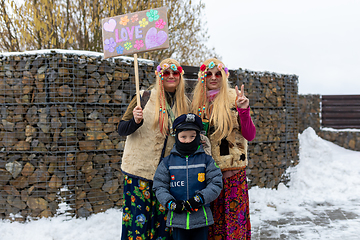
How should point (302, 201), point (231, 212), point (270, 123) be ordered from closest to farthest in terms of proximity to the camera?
point (231, 212)
point (302, 201)
point (270, 123)

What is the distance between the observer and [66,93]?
4637 millimetres

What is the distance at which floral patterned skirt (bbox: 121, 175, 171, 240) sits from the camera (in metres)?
2.57

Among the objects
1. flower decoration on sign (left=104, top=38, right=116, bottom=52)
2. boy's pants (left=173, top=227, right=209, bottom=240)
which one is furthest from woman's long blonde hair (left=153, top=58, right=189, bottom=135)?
boy's pants (left=173, top=227, right=209, bottom=240)

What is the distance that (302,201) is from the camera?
6031mm

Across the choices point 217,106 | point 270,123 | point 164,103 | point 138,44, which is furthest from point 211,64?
point 270,123

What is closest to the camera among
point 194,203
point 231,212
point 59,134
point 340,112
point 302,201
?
point 194,203

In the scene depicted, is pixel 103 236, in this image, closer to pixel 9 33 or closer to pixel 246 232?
pixel 246 232

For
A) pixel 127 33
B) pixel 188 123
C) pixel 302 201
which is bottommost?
pixel 302 201

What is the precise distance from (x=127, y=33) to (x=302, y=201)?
5.28 m

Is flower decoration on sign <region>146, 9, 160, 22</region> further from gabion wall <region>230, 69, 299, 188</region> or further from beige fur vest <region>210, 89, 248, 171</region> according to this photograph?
gabion wall <region>230, 69, 299, 188</region>

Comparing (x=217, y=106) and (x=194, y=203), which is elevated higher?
(x=217, y=106)

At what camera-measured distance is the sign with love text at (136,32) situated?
104 inches

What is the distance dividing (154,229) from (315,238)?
9.17ft

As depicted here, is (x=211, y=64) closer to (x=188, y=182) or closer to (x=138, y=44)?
(x=138, y=44)
